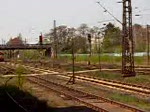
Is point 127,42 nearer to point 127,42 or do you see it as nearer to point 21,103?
point 127,42

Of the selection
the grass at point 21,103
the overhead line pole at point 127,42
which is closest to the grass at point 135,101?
the grass at point 21,103

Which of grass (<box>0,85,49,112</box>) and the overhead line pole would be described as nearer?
grass (<box>0,85,49,112</box>)

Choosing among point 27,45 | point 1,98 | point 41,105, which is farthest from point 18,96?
point 27,45

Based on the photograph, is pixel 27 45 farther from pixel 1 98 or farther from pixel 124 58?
pixel 1 98

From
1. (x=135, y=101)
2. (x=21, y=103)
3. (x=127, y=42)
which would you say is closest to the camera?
(x=135, y=101)

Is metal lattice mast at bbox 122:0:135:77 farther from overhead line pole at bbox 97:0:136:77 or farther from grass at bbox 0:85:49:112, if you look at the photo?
grass at bbox 0:85:49:112

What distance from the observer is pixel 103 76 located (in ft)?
124

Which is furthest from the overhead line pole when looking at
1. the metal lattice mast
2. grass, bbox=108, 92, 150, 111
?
grass, bbox=108, 92, 150, 111

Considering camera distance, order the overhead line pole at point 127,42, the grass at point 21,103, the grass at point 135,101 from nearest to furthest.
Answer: the grass at point 21,103 → the grass at point 135,101 → the overhead line pole at point 127,42

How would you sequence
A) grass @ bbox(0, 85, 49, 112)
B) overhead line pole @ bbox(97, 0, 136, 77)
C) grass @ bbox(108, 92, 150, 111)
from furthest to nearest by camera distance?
overhead line pole @ bbox(97, 0, 136, 77) < grass @ bbox(108, 92, 150, 111) < grass @ bbox(0, 85, 49, 112)

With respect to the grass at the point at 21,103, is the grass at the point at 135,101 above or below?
above

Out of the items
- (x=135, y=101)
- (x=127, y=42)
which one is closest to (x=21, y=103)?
(x=135, y=101)

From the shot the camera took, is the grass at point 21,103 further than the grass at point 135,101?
No

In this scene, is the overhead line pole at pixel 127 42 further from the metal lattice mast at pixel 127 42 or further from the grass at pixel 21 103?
the grass at pixel 21 103
